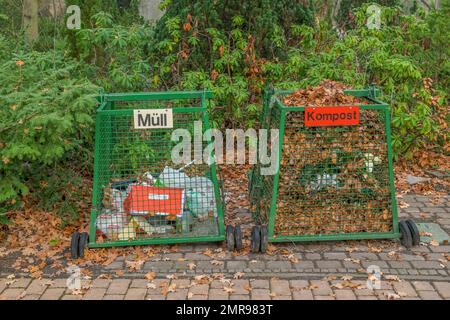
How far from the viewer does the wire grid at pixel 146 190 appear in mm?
5250

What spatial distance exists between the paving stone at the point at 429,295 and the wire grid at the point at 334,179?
96 centimetres

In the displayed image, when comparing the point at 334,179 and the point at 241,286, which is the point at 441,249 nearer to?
the point at 334,179

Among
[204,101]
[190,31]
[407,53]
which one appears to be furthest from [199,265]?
[407,53]

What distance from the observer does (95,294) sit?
4.57 metres

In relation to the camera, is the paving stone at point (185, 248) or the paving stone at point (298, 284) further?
the paving stone at point (185, 248)

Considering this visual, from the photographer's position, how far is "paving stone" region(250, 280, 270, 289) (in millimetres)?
4652

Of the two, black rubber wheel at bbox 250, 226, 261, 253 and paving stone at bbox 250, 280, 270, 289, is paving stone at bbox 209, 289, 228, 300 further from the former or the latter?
black rubber wheel at bbox 250, 226, 261, 253

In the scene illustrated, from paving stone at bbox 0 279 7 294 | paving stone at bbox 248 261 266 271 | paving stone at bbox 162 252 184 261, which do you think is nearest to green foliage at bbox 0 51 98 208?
paving stone at bbox 0 279 7 294

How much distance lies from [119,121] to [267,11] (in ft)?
11.1

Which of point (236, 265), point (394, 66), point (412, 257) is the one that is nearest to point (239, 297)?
point (236, 265)

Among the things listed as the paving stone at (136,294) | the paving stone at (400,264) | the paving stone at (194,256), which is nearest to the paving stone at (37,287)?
the paving stone at (136,294)

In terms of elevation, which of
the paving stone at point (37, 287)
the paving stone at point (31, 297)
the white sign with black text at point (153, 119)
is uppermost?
the white sign with black text at point (153, 119)

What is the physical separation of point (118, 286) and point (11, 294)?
0.84 meters

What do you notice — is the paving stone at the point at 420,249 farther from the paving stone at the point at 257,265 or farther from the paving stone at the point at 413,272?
the paving stone at the point at 257,265
